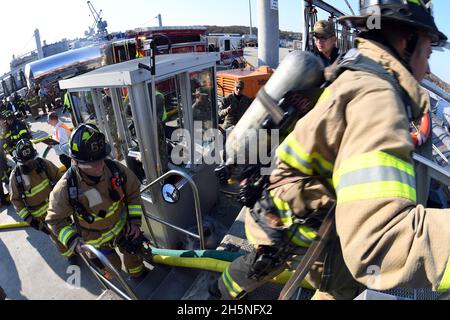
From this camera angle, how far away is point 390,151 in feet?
2.82

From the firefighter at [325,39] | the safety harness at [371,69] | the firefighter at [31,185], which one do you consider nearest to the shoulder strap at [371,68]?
the safety harness at [371,69]

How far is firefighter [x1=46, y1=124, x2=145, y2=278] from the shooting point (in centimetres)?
272

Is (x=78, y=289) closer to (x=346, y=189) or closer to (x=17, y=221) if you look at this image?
(x=17, y=221)

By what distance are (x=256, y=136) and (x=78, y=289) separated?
11.2ft

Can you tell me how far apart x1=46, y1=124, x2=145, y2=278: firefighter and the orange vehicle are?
16.3 feet

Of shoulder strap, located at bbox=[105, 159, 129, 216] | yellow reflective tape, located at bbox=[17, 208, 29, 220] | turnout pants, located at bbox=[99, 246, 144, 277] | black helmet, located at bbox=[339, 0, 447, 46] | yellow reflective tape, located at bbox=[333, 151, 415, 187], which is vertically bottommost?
turnout pants, located at bbox=[99, 246, 144, 277]

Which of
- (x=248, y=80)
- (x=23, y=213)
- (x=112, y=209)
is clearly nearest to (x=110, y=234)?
(x=112, y=209)

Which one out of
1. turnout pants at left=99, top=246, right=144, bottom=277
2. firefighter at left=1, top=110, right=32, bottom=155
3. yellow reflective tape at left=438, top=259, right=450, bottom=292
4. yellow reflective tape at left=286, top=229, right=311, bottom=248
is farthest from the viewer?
firefighter at left=1, top=110, right=32, bottom=155

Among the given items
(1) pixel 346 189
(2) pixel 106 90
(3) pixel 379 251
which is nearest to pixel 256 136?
(1) pixel 346 189

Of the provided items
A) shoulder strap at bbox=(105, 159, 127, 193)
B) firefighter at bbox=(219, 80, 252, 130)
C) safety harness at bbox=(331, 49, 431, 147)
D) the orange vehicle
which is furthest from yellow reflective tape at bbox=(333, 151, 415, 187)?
the orange vehicle

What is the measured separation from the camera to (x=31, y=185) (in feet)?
13.1

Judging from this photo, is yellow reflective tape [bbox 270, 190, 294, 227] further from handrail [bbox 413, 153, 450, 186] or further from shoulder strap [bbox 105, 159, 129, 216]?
shoulder strap [bbox 105, 159, 129, 216]

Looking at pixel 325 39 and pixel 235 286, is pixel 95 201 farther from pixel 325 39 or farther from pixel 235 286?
pixel 325 39
